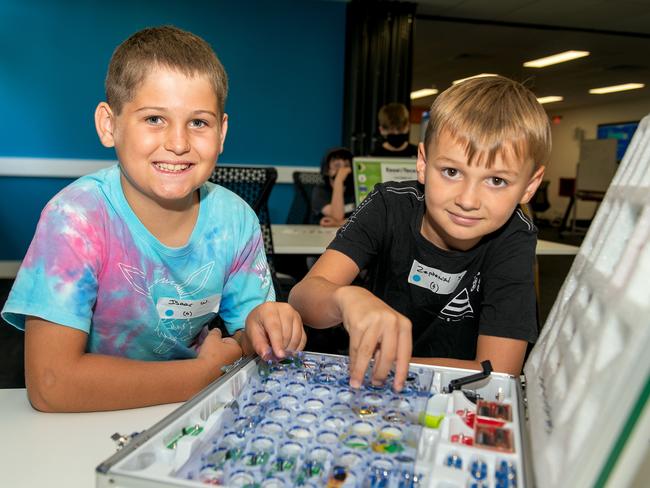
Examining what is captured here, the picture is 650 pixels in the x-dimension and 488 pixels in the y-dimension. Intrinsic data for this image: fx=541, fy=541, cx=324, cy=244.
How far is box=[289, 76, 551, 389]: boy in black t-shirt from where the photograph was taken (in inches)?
40.2

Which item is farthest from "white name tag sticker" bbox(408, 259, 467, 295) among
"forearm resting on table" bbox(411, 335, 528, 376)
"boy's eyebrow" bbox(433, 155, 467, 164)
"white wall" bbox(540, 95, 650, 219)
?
"white wall" bbox(540, 95, 650, 219)

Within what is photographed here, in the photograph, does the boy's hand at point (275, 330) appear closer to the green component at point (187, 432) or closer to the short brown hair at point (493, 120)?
the green component at point (187, 432)

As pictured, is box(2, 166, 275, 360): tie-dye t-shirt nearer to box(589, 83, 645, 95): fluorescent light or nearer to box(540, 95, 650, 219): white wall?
box(589, 83, 645, 95): fluorescent light

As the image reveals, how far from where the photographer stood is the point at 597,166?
11.7 metres

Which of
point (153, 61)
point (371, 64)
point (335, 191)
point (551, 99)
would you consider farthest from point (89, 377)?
point (551, 99)

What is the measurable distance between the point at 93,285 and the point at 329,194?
292 cm

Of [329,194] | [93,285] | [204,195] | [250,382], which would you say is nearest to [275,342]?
[250,382]

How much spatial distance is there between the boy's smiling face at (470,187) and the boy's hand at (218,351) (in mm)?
474

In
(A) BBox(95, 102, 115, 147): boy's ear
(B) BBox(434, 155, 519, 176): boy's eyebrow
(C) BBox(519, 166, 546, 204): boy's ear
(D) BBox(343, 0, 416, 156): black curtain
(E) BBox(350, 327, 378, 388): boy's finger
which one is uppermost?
(D) BBox(343, 0, 416, 156): black curtain

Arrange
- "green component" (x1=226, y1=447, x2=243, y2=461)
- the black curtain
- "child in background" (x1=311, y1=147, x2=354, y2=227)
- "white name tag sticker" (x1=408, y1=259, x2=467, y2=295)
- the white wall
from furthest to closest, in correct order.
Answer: the white wall
the black curtain
"child in background" (x1=311, y1=147, x2=354, y2=227)
"white name tag sticker" (x1=408, y1=259, x2=467, y2=295)
"green component" (x1=226, y1=447, x2=243, y2=461)

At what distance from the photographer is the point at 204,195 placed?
1.19 metres

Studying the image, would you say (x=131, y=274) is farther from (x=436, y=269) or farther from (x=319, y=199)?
(x=319, y=199)

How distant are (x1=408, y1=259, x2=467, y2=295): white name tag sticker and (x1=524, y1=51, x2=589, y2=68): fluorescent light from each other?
8.40 meters

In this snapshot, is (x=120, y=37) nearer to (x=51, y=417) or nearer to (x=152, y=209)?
(x=152, y=209)
